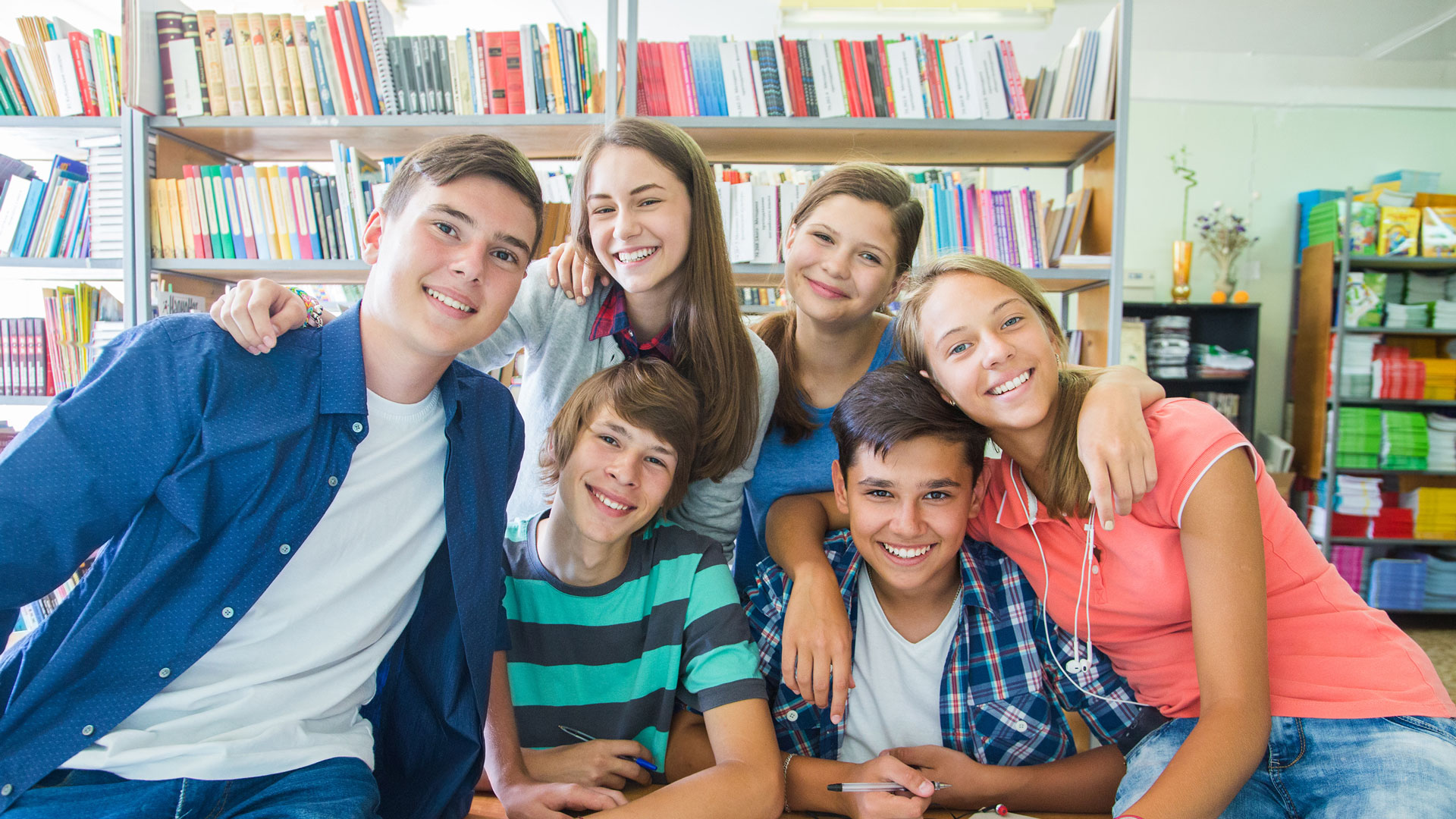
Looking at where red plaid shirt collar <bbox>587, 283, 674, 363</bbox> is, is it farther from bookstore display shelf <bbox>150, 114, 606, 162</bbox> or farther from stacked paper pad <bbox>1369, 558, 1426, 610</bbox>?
stacked paper pad <bbox>1369, 558, 1426, 610</bbox>

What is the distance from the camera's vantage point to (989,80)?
2.47 meters

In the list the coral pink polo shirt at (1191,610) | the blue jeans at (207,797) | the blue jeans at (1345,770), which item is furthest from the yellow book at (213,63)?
the blue jeans at (1345,770)

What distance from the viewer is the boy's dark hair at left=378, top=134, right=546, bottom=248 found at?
1118 millimetres

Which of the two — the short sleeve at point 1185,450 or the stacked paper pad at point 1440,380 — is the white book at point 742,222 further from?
the stacked paper pad at point 1440,380

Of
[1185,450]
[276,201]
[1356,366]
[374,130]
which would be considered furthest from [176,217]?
[1356,366]

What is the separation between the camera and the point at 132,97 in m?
2.44

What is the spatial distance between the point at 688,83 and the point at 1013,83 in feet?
3.39

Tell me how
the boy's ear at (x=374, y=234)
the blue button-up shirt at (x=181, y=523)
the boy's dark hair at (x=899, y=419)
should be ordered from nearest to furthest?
the blue button-up shirt at (x=181, y=523), the boy's ear at (x=374, y=234), the boy's dark hair at (x=899, y=419)

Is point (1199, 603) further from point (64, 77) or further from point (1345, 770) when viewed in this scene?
point (64, 77)

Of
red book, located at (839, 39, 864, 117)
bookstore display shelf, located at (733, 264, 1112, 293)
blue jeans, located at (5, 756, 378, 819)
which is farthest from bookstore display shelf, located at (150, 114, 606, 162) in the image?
blue jeans, located at (5, 756, 378, 819)

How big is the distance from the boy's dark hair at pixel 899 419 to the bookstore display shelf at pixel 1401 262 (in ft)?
14.3

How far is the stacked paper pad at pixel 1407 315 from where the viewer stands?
14.3ft

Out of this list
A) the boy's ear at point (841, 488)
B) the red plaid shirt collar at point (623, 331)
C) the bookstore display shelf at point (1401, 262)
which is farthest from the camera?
the bookstore display shelf at point (1401, 262)

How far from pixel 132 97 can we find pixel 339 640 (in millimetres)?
2331
